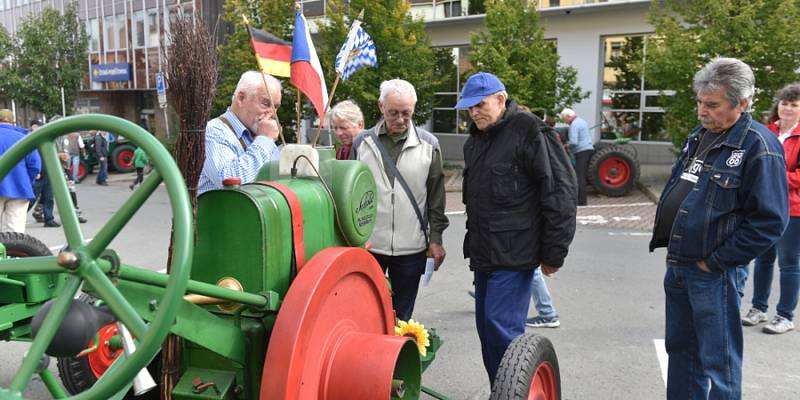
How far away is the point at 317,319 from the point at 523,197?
1488mm

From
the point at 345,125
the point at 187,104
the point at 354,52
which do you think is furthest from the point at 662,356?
the point at 187,104

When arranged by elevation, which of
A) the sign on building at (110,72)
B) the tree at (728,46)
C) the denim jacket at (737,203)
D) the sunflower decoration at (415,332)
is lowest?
the sunflower decoration at (415,332)

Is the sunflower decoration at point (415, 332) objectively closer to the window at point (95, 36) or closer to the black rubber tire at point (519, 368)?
the black rubber tire at point (519, 368)

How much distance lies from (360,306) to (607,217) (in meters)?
8.76

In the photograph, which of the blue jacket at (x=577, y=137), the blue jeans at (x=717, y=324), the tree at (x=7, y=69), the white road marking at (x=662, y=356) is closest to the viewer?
the blue jeans at (x=717, y=324)

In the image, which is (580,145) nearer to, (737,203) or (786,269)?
(786,269)

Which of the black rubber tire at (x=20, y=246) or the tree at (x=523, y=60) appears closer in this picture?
the black rubber tire at (x=20, y=246)

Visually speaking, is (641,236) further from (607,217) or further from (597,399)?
(597,399)

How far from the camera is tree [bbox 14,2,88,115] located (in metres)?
27.4

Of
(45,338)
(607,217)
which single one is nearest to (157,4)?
(607,217)

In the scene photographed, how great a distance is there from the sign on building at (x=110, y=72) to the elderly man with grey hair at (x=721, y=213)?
108 feet

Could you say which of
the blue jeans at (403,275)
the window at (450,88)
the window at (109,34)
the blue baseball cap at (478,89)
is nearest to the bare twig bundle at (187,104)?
the blue baseball cap at (478,89)

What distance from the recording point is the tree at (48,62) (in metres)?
27.4

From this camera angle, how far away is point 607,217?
1055 centimetres
